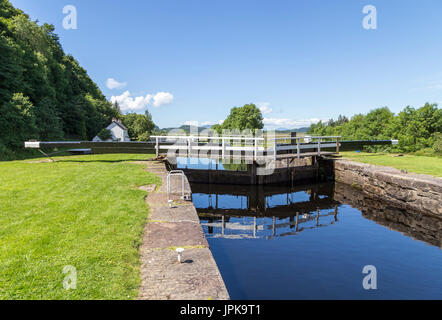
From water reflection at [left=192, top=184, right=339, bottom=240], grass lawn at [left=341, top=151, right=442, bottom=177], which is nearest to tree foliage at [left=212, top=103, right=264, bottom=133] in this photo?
grass lawn at [left=341, top=151, right=442, bottom=177]

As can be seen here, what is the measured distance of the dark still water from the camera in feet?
15.4

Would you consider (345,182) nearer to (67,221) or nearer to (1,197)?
(67,221)

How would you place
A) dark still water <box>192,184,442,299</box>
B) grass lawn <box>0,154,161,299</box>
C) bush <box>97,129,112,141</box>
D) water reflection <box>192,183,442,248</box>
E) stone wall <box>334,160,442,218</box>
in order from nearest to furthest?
grass lawn <box>0,154,161,299</box>
dark still water <box>192,184,442,299</box>
water reflection <box>192,183,442,248</box>
stone wall <box>334,160,442,218</box>
bush <box>97,129,112,141</box>

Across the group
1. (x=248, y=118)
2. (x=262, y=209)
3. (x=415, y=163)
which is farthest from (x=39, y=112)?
(x=248, y=118)

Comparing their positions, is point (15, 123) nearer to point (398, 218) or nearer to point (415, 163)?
point (398, 218)

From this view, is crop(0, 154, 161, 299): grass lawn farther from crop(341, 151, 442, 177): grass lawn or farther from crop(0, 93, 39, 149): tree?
crop(0, 93, 39, 149): tree

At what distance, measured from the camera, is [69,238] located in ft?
14.2

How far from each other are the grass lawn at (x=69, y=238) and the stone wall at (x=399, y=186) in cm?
1084

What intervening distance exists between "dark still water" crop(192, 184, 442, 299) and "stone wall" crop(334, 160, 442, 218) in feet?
1.83

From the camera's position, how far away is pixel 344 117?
415 feet

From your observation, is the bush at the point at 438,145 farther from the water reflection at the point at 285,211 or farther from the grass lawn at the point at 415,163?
the water reflection at the point at 285,211

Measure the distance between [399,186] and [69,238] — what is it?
12.7 m


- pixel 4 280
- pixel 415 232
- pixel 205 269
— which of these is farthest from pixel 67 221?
pixel 415 232

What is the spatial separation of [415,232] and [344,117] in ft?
446
